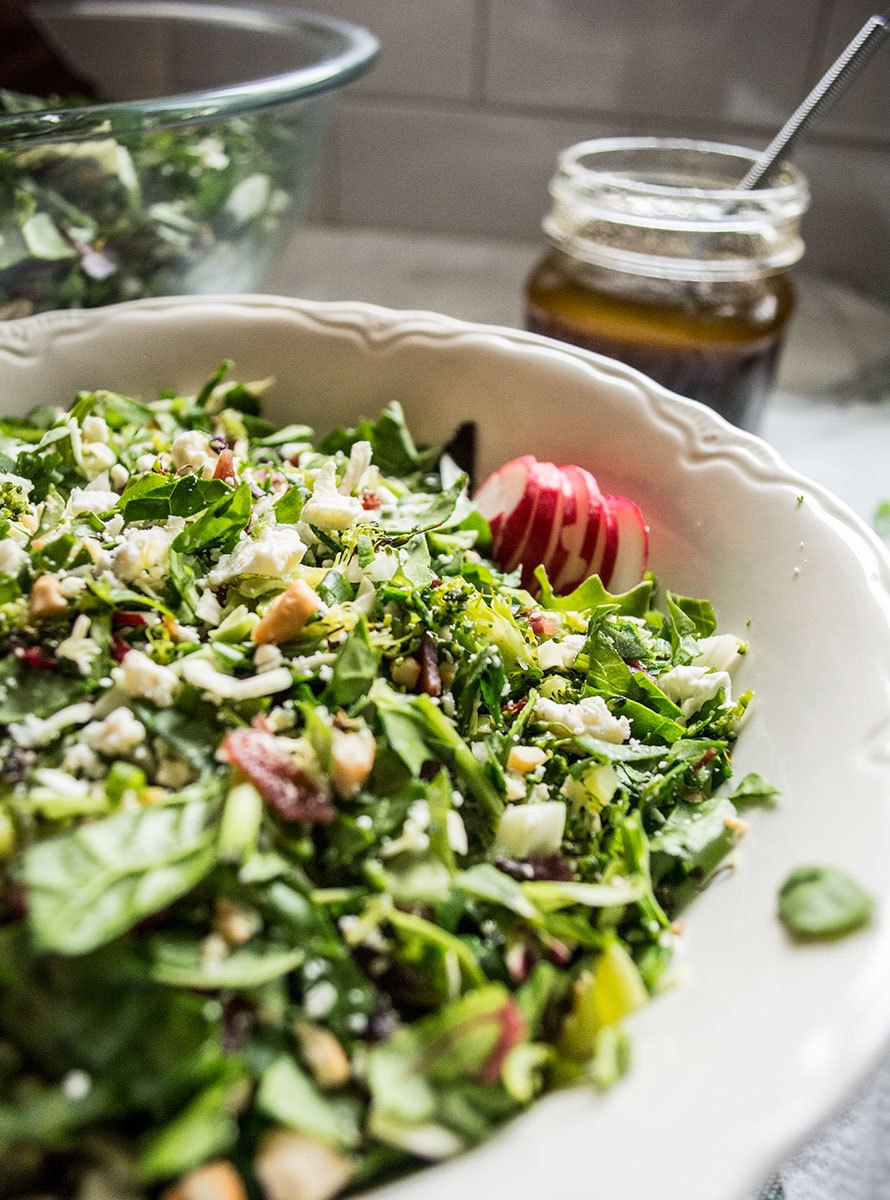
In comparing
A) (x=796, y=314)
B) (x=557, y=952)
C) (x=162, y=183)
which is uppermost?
(x=162, y=183)

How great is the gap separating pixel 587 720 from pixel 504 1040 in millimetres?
264

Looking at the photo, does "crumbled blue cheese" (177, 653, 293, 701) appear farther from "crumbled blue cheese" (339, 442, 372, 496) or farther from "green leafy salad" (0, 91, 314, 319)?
"green leafy salad" (0, 91, 314, 319)

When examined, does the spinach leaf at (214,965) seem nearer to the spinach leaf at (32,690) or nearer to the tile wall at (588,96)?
the spinach leaf at (32,690)

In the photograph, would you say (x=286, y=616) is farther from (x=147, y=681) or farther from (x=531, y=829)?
(x=531, y=829)

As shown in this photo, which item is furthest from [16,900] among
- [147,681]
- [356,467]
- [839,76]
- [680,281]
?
[839,76]

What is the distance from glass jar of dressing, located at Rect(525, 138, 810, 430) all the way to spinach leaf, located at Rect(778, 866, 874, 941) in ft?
2.53

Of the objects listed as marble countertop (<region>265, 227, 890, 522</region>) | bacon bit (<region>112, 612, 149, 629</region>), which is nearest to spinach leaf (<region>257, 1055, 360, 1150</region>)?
bacon bit (<region>112, 612, 149, 629</region>)

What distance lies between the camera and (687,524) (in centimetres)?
95

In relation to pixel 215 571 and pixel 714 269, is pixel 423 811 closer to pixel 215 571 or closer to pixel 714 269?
pixel 215 571

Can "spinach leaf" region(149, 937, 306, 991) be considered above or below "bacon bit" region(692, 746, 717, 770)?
above

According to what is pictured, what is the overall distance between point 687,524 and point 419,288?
1.06 meters

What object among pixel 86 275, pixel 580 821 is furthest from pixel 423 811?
pixel 86 275

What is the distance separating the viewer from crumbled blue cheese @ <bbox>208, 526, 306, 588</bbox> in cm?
76

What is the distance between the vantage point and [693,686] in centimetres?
81
